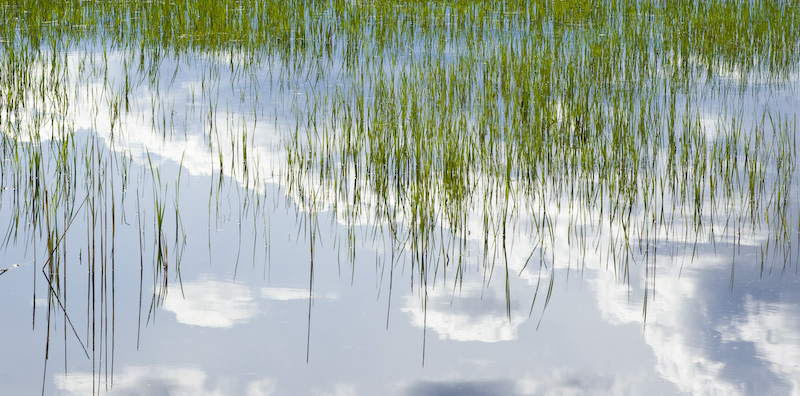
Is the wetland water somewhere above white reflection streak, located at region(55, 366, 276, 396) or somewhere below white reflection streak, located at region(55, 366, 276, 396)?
above

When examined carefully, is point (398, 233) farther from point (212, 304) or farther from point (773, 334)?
point (773, 334)

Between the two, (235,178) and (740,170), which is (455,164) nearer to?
(235,178)

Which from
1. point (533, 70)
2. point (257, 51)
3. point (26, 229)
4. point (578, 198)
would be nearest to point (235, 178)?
point (26, 229)

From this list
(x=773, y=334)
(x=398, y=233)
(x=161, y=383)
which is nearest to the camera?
(x=161, y=383)

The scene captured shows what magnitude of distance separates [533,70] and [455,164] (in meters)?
3.17

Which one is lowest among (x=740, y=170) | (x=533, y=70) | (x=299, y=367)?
(x=299, y=367)

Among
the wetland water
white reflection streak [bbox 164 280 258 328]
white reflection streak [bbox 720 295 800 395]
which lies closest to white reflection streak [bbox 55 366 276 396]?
the wetland water

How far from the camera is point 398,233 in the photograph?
412 cm

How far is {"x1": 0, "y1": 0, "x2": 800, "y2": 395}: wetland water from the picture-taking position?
295 cm

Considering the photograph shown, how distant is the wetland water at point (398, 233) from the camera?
2.95 metres

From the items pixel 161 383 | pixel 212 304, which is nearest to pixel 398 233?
pixel 212 304

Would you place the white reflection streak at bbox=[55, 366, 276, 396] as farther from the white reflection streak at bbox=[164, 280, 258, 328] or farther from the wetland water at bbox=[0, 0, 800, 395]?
the white reflection streak at bbox=[164, 280, 258, 328]

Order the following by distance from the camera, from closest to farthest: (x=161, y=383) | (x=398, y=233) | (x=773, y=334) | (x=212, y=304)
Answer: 1. (x=161, y=383)
2. (x=773, y=334)
3. (x=212, y=304)
4. (x=398, y=233)

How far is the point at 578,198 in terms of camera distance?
183 inches
